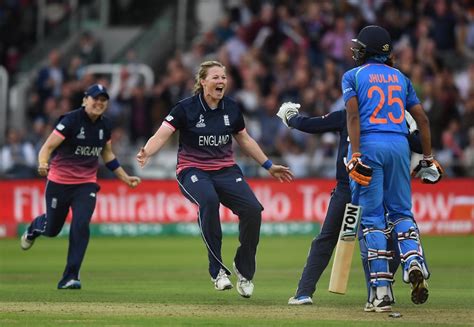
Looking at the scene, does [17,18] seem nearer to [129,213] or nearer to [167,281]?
[129,213]

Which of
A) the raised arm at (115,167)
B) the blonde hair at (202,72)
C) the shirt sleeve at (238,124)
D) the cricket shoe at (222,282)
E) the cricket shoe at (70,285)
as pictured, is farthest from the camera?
the raised arm at (115,167)

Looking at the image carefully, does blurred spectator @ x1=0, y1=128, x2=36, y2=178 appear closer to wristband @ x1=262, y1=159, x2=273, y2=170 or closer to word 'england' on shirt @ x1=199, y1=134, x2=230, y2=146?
wristband @ x1=262, y1=159, x2=273, y2=170

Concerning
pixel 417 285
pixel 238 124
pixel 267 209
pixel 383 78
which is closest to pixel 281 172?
pixel 238 124

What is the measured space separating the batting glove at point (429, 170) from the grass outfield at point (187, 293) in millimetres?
1348

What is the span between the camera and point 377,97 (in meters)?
12.5

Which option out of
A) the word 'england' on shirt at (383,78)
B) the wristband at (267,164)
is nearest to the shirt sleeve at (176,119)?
the wristband at (267,164)

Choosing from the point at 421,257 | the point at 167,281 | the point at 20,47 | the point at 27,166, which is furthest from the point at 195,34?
the point at 421,257

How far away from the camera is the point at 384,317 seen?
12188 millimetres

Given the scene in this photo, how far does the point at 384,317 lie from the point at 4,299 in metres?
4.56

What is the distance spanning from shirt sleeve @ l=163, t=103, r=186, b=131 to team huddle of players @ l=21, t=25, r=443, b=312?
1cm

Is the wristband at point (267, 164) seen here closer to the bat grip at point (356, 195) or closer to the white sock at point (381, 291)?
the bat grip at point (356, 195)

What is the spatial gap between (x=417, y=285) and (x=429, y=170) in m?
1.63

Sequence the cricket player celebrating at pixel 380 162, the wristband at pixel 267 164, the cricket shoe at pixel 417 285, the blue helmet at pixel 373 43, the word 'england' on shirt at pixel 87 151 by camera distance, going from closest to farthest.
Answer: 1. the cricket shoe at pixel 417 285
2. the cricket player celebrating at pixel 380 162
3. the blue helmet at pixel 373 43
4. the wristband at pixel 267 164
5. the word 'england' on shirt at pixel 87 151

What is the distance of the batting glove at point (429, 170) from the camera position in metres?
13.1
